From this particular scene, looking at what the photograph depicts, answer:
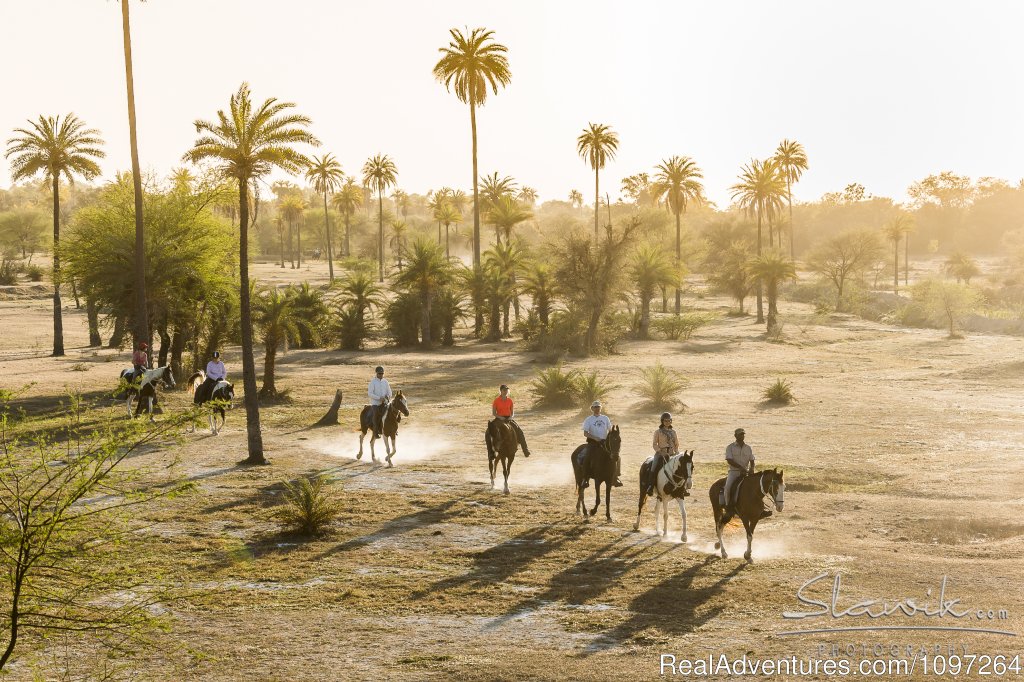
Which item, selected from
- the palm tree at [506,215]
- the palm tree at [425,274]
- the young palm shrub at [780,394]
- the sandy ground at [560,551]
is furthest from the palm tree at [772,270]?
the sandy ground at [560,551]

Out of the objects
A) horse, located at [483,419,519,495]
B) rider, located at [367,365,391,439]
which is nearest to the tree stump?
rider, located at [367,365,391,439]

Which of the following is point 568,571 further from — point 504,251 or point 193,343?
point 504,251

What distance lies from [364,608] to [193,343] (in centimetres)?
2720

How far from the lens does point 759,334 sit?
61281 mm

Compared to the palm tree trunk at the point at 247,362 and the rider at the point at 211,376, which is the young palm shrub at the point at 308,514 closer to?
the palm tree trunk at the point at 247,362

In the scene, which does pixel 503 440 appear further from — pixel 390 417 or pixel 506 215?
pixel 506 215

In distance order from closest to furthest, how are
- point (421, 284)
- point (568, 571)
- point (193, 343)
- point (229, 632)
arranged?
point (229, 632) < point (568, 571) < point (193, 343) < point (421, 284)

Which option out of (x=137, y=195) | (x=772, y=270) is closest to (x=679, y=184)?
(x=772, y=270)

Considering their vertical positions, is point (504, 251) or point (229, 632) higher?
point (504, 251)

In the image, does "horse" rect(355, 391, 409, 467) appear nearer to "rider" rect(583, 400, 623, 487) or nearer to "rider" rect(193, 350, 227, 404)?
"rider" rect(193, 350, 227, 404)

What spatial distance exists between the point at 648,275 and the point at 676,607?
4853 cm

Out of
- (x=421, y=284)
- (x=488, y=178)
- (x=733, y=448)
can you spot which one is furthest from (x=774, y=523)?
(x=488, y=178)

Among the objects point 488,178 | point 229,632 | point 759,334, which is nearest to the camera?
point 229,632

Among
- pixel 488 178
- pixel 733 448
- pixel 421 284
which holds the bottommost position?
pixel 733 448
